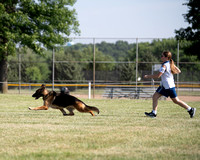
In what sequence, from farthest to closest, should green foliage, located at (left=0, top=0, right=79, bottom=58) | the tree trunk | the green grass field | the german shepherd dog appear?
1. the tree trunk
2. green foliage, located at (left=0, top=0, right=79, bottom=58)
3. the german shepherd dog
4. the green grass field

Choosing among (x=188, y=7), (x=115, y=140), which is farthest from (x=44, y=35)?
(x=115, y=140)

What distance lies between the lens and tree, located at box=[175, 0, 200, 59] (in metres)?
27.8

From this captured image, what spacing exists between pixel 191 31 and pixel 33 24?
36.8 feet

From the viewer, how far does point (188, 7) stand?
2875 centimetres

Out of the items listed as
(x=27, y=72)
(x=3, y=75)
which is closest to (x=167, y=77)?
(x=3, y=75)

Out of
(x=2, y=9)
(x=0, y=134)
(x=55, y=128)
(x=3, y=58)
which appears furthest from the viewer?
(x=3, y=58)

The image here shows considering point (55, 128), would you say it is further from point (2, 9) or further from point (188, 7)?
point (188, 7)

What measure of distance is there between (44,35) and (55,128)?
18636 mm

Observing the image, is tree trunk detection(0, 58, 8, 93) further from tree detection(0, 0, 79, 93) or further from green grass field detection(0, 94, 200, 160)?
green grass field detection(0, 94, 200, 160)

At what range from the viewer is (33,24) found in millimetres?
25844

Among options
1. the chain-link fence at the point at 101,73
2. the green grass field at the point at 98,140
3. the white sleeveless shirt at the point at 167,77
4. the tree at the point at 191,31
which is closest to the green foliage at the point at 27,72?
the chain-link fence at the point at 101,73

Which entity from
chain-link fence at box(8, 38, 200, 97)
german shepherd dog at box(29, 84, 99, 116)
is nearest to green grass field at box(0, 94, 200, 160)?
german shepherd dog at box(29, 84, 99, 116)

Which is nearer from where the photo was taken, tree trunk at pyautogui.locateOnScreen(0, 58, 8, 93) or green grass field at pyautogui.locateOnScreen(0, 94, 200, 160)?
green grass field at pyautogui.locateOnScreen(0, 94, 200, 160)

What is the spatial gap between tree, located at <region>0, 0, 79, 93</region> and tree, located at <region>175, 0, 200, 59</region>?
7868 mm
